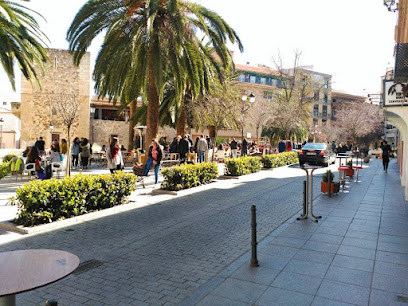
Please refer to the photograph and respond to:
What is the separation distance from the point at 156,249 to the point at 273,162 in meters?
14.4

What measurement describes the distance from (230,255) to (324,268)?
1.39 meters

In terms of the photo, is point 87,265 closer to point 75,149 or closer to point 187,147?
point 187,147

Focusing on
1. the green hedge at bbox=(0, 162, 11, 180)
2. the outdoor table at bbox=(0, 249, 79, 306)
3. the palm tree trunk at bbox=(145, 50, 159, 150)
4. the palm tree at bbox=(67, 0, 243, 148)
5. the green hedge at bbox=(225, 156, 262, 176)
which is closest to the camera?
the outdoor table at bbox=(0, 249, 79, 306)

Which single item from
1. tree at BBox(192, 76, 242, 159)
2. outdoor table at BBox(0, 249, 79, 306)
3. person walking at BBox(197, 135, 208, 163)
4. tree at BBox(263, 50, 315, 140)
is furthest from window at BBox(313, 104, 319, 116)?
outdoor table at BBox(0, 249, 79, 306)

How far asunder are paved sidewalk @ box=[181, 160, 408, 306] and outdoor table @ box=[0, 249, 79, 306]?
5.57ft

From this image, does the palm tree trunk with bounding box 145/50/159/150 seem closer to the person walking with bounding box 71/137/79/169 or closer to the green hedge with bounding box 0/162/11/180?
the person walking with bounding box 71/137/79/169

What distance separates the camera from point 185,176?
36.4 feet

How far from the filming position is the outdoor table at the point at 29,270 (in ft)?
6.98

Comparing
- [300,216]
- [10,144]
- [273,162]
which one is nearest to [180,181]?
[300,216]

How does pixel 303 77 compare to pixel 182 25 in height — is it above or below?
above

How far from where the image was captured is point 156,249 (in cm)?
557

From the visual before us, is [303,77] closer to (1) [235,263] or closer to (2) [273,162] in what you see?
(2) [273,162]

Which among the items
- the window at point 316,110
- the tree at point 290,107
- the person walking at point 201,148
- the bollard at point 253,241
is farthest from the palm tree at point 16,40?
the window at point 316,110

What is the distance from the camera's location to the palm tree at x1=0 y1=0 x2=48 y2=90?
487 inches
